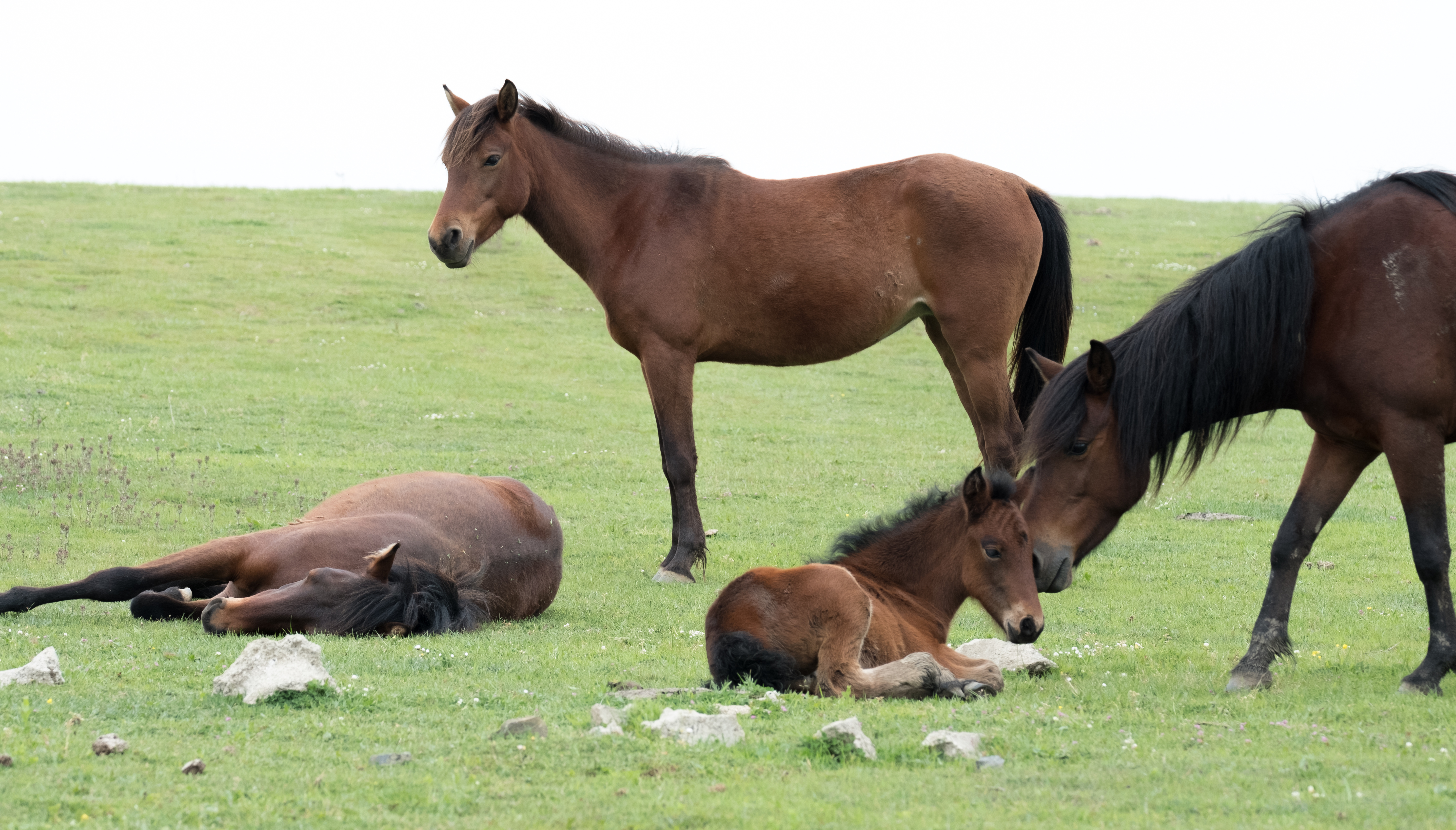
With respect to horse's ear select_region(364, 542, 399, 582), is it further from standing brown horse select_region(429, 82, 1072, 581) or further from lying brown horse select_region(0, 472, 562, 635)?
standing brown horse select_region(429, 82, 1072, 581)

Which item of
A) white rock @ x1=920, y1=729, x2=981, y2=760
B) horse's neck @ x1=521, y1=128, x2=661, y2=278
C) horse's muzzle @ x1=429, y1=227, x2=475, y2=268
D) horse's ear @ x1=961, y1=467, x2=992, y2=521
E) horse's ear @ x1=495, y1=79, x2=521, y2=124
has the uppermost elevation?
horse's ear @ x1=495, y1=79, x2=521, y2=124

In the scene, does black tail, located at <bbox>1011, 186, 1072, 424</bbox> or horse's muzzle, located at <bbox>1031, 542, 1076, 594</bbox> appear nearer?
horse's muzzle, located at <bbox>1031, 542, 1076, 594</bbox>

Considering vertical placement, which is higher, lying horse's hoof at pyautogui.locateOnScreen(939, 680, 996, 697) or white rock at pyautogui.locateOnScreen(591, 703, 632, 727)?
white rock at pyautogui.locateOnScreen(591, 703, 632, 727)

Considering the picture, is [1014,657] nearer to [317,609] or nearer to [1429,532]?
[1429,532]

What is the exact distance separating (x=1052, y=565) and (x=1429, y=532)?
1765 millimetres

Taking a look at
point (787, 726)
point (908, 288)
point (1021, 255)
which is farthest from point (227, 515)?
point (787, 726)

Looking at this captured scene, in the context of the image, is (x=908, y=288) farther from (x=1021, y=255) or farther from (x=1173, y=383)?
(x=1173, y=383)

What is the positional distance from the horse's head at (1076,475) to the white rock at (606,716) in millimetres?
2537

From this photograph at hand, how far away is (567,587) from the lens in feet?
33.0

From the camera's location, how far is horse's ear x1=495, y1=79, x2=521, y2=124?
10.3m

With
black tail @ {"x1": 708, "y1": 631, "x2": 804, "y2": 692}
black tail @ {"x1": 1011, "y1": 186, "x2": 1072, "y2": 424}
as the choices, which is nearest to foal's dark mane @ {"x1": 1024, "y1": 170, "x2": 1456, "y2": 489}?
black tail @ {"x1": 708, "y1": 631, "x2": 804, "y2": 692}

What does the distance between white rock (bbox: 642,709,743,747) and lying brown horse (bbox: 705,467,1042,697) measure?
1045 millimetres

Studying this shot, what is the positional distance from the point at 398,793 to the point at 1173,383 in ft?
13.9

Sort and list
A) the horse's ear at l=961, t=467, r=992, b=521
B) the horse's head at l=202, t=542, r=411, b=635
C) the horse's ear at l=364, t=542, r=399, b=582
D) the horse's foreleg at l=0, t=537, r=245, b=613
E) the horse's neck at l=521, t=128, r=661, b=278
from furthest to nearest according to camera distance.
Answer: the horse's neck at l=521, t=128, r=661, b=278 → the horse's foreleg at l=0, t=537, r=245, b=613 → the horse's ear at l=364, t=542, r=399, b=582 → the horse's head at l=202, t=542, r=411, b=635 → the horse's ear at l=961, t=467, r=992, b=521
